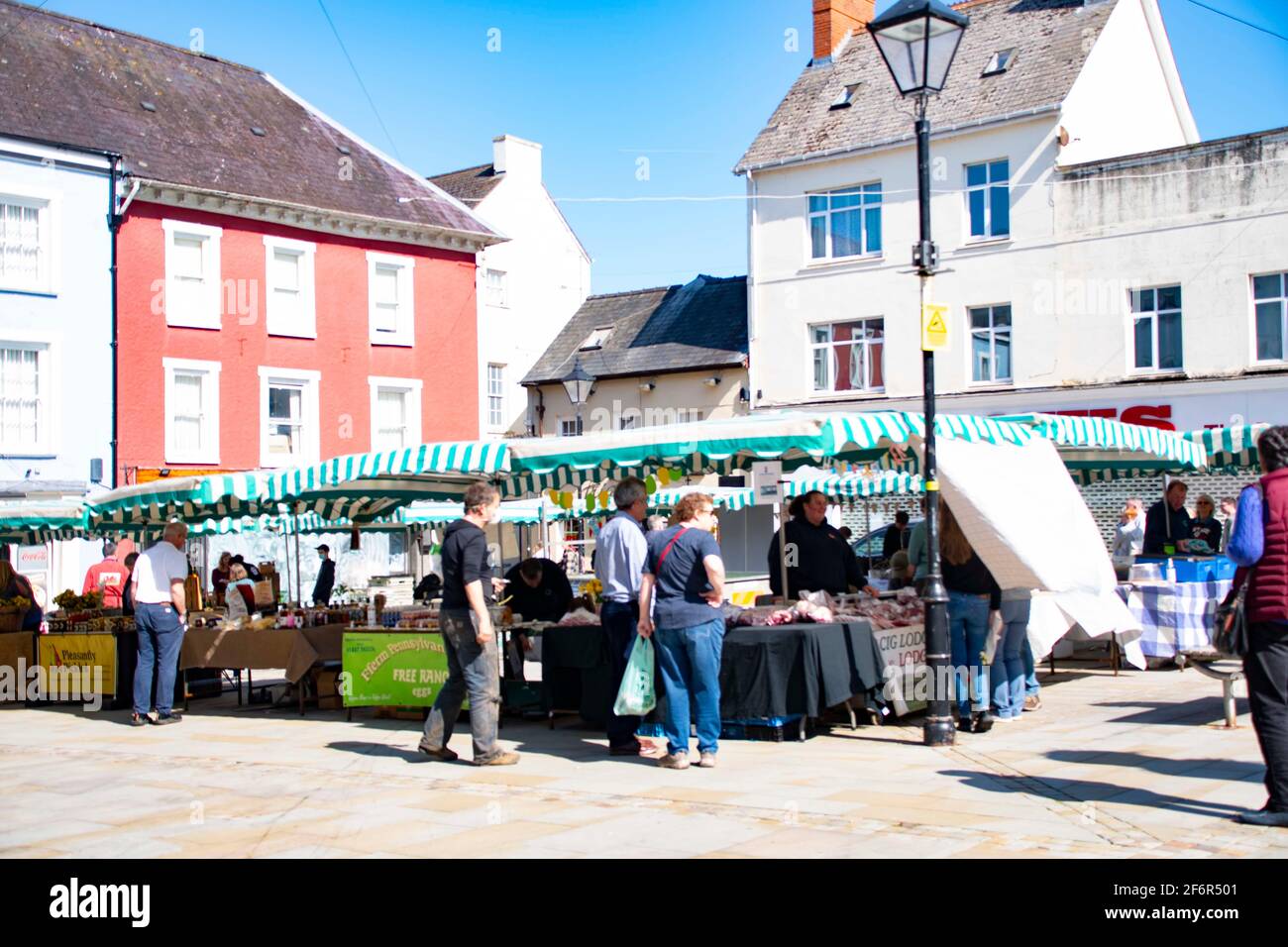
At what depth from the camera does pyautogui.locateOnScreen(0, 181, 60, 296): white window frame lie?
89.6 ft

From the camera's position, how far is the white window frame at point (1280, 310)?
26922 mm

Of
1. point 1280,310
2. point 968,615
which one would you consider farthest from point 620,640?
point 1280,310

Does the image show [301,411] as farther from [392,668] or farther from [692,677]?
[692,677]

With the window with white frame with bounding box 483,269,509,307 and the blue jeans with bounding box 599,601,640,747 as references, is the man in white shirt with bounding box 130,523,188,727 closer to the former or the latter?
the blue jeans with bounding box 599,601,640,747

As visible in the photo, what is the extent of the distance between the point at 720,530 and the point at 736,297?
6.84 m

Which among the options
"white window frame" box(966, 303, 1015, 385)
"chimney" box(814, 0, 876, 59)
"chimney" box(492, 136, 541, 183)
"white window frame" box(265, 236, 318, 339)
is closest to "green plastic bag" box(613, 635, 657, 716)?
"white window frame" box(966, 303, 1015, 385)

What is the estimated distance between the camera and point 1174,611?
12117mm

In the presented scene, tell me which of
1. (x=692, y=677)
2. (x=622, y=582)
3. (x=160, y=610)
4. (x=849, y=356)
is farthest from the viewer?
(x=849, y=356)

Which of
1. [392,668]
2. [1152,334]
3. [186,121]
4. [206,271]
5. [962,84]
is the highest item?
[962,84]

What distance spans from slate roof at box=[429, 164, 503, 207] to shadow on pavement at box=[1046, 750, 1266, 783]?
3380cm

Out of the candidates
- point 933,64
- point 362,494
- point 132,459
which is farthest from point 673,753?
point 132,459

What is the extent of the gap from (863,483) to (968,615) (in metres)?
11.9

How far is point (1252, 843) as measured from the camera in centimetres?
658
